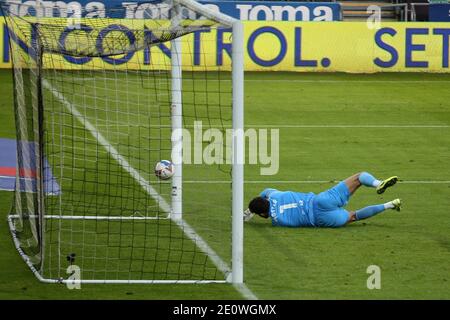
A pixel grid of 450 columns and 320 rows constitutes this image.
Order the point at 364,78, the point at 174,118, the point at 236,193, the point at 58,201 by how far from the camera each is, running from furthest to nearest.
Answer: the point at 364,78 < the point at 58,201 < the point at 174,118 < the point at 236,193

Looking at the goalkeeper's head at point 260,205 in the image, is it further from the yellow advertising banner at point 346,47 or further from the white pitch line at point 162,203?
the yellow advertising banner at point 346,47

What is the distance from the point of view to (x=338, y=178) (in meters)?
16.6

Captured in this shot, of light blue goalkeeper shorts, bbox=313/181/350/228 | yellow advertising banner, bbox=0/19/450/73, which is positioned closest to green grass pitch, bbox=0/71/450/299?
light blue goalkeeper shorts, bbox=313/181/350/228

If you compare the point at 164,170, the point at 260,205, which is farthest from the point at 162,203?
the point at 260,205

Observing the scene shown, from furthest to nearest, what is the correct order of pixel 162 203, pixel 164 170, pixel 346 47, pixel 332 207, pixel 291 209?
pixel 346 47 → pixel 162 203 → pixel 164 170 → pixel 291 209 → pixel 332 207

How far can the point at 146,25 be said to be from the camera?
1321 centimetres

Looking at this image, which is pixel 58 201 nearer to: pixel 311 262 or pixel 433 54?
pixel 311 262

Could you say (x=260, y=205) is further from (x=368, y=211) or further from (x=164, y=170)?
(x=164, y=170)

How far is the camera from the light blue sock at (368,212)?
42.9 ft

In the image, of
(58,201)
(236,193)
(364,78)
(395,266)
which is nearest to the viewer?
(236,193)

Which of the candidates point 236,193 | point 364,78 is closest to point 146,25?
point 236,193

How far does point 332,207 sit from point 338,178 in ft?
12.3

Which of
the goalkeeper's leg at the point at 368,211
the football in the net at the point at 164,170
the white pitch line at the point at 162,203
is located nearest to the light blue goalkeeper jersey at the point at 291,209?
the goalkeeper's leg at the point at 368,211

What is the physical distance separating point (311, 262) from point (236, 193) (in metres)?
1.49
